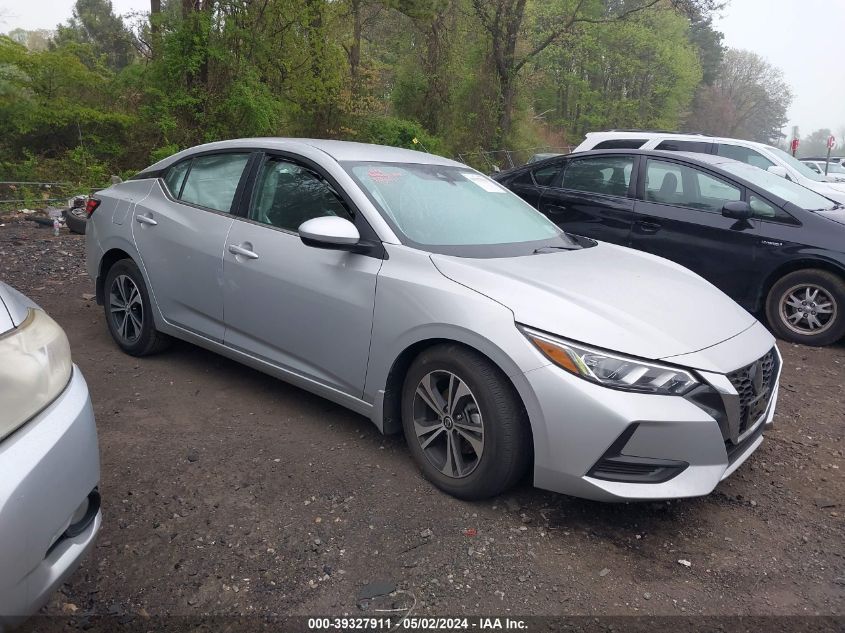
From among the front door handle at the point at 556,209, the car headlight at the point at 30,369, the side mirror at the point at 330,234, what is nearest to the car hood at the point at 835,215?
the front door handle at the point at 556,209

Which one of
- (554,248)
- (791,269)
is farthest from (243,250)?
(791,269)

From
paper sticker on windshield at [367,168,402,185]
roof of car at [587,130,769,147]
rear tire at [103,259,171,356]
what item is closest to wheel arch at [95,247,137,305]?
rear tire at [103,259,171,356]

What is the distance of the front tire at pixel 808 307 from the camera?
5.99 m

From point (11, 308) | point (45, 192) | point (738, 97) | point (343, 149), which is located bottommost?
point (45, 192)

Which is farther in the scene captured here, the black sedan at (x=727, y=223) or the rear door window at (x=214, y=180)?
the black sedan at (x=727, y=223)

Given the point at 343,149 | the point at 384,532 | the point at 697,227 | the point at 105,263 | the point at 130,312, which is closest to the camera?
the point at 384,532

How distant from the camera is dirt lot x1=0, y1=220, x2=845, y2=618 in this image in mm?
2662

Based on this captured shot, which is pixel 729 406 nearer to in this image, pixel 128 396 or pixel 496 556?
pixel 496 556

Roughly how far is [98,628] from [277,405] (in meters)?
2.02

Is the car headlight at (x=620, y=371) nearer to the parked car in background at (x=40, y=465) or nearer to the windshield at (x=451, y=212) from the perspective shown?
the windshield at (x=451, y=212)

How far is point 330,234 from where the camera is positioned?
3484 millimetres

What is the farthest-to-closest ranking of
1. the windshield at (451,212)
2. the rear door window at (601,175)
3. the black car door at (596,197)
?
the rear door window at (601,175) < the black car door at (596,197) < the windshield at (451,212)

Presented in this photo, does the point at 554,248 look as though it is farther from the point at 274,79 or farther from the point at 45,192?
the point at 274,79

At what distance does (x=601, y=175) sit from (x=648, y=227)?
813 millimetres
